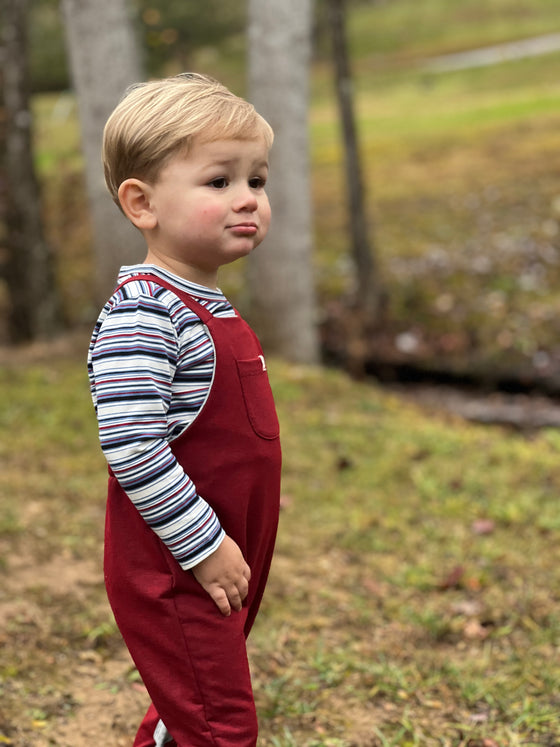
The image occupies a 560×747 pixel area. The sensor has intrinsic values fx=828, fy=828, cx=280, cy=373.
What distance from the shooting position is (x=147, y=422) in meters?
1.77

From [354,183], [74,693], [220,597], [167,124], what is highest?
[167,124]

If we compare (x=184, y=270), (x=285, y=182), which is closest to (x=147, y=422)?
(x=184, y=270)

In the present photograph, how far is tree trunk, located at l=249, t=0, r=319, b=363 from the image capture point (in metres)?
6.98

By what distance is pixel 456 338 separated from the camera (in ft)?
29.0

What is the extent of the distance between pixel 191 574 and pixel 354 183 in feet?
25.8

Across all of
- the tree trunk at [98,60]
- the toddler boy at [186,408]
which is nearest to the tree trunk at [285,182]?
the tree trunk at [98,60]

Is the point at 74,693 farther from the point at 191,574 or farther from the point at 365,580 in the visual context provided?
the point at 365,580

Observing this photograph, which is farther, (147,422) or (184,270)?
(184,270)

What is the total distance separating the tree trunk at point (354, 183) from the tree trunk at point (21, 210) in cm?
316

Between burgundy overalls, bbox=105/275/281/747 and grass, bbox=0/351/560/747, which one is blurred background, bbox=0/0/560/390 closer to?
grass, bbox=0/351/560/747

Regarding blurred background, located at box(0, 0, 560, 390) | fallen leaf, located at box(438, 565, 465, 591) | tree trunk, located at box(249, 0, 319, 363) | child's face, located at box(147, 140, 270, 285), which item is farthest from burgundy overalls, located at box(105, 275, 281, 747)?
tree trunk, located at box(249, 0, 319, 363)

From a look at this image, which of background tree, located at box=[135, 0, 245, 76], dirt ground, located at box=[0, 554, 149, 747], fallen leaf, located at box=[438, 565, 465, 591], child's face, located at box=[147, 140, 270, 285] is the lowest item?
fallen leaf, located at box=[438, 565, 465, 591]

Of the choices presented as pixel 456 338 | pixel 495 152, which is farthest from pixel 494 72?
pixel 456 338

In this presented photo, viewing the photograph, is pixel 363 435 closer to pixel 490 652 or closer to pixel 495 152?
pixel 490 652
